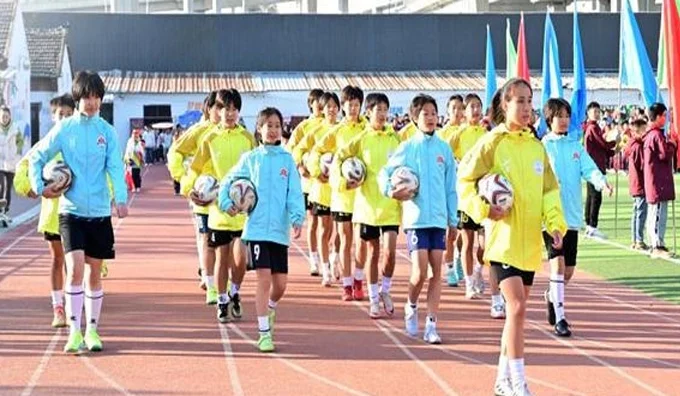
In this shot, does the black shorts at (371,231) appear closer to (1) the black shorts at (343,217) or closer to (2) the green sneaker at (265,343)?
(1) the black shorts at (343,217)

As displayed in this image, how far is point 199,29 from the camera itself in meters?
61.5

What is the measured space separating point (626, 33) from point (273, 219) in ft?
36.2

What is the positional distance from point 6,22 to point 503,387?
3249cm

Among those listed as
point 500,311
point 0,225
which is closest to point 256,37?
point 0,225

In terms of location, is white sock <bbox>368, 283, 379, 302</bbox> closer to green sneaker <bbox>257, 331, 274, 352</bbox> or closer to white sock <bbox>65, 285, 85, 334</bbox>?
green sneaker <bbox>257, 331, 274, 352</bbox>

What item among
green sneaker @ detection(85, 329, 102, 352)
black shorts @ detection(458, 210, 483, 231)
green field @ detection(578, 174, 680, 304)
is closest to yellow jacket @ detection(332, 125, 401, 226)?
black shorts @ detection(458, 210, 483, 231)

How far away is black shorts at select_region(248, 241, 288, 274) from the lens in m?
9.97

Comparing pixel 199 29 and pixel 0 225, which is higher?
pixel 199 29

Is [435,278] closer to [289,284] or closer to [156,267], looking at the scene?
[289,284]

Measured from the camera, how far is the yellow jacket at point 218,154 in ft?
38.1

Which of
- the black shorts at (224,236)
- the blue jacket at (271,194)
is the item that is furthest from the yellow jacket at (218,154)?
the blue jacket at (271,194)

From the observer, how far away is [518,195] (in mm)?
8023

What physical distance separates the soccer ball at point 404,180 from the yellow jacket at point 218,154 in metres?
1.84

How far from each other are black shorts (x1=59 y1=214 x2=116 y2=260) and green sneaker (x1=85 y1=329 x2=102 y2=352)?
0.64m
